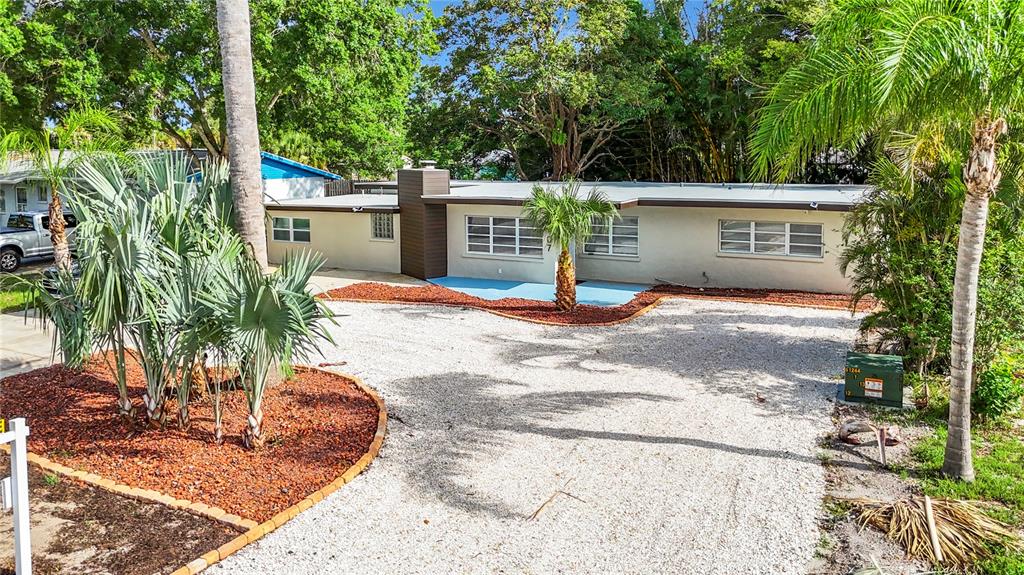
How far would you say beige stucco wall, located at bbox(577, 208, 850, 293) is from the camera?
57.2 feet

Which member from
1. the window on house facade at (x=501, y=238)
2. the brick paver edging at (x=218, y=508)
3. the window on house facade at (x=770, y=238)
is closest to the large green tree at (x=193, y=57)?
the window on house facade at (x=501, y=238)

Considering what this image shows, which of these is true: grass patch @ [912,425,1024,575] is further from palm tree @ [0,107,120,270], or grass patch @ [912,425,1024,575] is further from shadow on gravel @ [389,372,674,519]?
palm tree @ [0,107,120,270]

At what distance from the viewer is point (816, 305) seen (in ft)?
51.8

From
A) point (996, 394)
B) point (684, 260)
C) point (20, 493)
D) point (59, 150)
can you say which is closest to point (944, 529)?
point (996, 394)

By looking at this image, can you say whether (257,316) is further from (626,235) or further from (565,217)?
(626,235)

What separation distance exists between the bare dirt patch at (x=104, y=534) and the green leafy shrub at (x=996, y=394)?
795cm

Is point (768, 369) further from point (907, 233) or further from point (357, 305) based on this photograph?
point (357, 305)

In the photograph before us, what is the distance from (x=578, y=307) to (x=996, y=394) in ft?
27.1

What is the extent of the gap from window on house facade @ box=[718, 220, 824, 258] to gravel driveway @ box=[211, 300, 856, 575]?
469 cm

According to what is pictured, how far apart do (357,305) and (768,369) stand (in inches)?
341

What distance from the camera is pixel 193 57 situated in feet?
67.5

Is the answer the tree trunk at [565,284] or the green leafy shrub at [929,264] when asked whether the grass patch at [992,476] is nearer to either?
the green leafy shrub at [929,264]

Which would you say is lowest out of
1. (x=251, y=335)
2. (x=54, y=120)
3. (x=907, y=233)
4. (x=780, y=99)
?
(x=251, y=335)

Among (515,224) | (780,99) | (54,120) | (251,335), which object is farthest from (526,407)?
(54,120)
